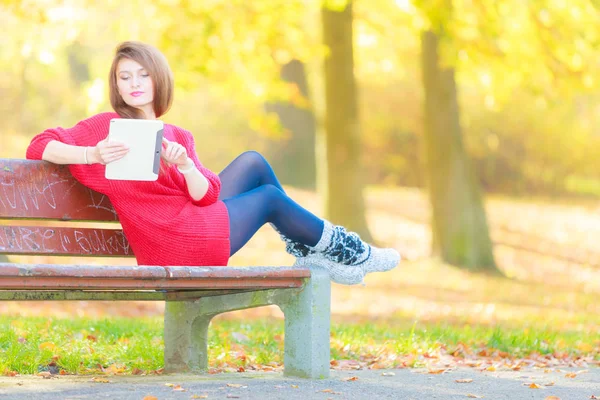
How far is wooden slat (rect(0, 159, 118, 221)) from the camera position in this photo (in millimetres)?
3842

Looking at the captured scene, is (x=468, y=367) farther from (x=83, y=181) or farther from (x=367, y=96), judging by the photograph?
(x=367, y=96)

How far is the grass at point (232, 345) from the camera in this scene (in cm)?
442

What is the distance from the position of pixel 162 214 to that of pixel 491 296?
25.1 feet

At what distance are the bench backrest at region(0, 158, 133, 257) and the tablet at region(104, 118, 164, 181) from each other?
1.34 feet

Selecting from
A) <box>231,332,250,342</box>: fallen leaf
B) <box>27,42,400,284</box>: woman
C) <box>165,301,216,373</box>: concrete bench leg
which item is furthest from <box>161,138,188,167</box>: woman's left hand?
<box>231,332,250,342</box>: fallen leaf

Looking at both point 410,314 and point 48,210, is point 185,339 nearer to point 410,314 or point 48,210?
point 48,210

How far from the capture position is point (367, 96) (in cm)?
2075

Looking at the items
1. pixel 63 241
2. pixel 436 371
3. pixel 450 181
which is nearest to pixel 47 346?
pixel 63 241

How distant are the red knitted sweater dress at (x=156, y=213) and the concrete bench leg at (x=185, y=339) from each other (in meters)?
→ 0.54

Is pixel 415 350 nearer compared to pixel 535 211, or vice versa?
pixel 415 350

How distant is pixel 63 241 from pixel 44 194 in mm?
221

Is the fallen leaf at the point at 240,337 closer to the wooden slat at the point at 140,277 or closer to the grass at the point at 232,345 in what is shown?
the grass at the point at 232,345

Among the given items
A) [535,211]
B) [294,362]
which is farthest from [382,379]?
[535,211]

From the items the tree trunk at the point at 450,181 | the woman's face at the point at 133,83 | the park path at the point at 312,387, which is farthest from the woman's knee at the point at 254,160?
the tree trunk at the point at 450,181
